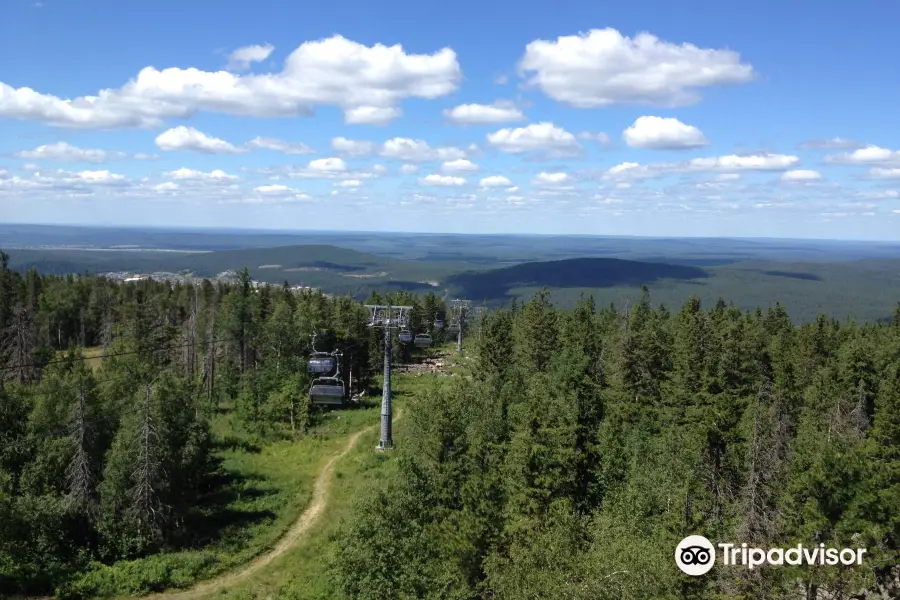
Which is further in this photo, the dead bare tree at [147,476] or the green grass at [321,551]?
the dead bare tree at [147,476]

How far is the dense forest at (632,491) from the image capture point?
2248cm

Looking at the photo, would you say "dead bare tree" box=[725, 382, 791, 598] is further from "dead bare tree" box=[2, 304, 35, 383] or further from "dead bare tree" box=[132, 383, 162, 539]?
"dead bare tree" box=[2, 304, 35, 383]

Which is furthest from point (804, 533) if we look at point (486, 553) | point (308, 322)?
point (308, 322)

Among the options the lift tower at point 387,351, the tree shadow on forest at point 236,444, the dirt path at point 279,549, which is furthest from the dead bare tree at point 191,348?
the lift tower at point 387,351

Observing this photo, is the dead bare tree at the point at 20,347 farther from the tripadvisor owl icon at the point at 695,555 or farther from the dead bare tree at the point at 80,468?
the tripadvisor owl icon at the point at 695,555

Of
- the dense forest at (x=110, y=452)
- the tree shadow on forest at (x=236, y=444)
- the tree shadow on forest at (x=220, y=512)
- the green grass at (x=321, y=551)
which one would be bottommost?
the tree shadow on forest at (x=236, y=444)

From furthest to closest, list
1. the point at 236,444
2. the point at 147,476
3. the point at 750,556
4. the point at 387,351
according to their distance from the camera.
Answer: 1. the point at 236,444
2. the point at 387,351
3. the point at 147,476
4. the point at 750,556

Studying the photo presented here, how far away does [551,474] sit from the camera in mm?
27391

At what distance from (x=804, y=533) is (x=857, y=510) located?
7.43ft

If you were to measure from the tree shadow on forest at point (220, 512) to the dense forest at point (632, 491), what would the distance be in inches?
474

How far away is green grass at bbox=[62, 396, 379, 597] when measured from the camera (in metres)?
29.6

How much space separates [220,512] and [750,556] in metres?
30.0

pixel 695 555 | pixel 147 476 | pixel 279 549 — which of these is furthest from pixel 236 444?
pixel 695 555

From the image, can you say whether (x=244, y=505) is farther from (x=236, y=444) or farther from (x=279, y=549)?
(x=236, y=444)
